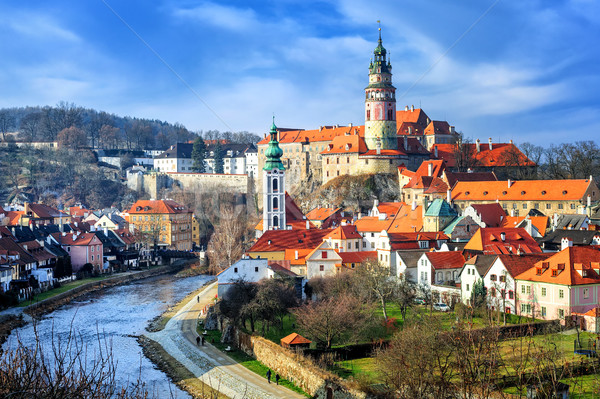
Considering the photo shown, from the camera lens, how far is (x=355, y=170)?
238 ft

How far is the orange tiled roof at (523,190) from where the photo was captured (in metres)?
53.8

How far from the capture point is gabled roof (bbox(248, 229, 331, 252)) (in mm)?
43812

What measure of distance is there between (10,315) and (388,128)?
46.1 m

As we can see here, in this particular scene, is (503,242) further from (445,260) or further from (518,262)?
(518,262)

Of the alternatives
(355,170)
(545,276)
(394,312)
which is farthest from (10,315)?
(355,170)

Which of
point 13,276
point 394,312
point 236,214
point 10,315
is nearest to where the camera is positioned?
point 394,312

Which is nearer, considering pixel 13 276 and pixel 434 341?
pixel 434 341

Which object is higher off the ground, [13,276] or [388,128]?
[388,128]

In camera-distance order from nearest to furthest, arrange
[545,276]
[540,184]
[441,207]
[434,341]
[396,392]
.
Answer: [396,392], [434,341], [545,276], [441,207], [540,184]

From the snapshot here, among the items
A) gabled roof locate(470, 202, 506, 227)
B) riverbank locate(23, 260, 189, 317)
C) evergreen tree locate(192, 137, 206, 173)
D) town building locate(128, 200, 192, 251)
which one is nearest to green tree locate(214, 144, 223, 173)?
evergreen tree locate(192, 137, 206, 173)

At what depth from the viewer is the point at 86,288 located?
48594mm

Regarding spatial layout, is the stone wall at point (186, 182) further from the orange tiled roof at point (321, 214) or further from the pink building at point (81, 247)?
the pink building at point (81, 247)

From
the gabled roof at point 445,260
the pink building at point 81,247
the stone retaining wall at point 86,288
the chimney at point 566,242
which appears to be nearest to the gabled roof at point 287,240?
the gabled roof at point 445,260

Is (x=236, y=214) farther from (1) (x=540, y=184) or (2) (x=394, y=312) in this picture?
(2) (x=394, y=312)
